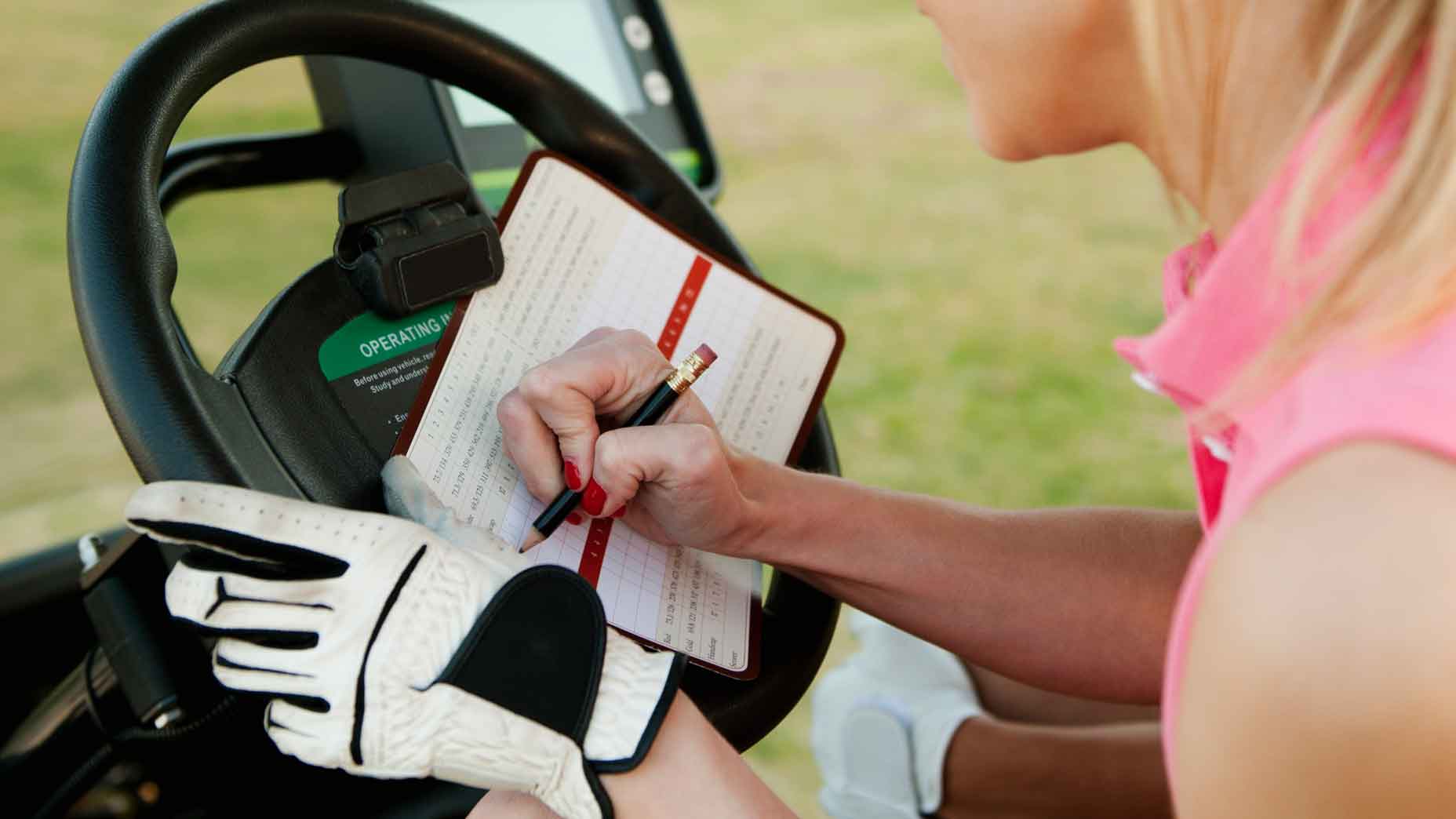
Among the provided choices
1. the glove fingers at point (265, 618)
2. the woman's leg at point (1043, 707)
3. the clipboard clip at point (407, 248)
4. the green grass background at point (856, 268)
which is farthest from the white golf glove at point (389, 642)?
the green grass background at point (856, 268)

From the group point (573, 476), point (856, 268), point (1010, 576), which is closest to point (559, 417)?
point (573, 476)

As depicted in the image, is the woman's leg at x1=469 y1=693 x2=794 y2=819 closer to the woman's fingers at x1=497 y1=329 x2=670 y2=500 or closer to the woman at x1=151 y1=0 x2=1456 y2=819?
the woman at x1=151 y1=0 x2=1456 y2=819

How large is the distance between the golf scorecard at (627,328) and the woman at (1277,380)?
3 cm

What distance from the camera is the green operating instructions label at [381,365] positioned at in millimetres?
787

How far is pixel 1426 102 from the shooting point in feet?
1.67

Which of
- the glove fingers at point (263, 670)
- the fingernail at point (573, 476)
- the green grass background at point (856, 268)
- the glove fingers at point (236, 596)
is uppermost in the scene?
the glove fingers at point (236, 596)

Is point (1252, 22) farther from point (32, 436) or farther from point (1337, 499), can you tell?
point (32, 436)

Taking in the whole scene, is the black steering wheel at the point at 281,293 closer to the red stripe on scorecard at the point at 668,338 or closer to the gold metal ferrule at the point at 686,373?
the red stripe on scorecard at the point at 668,338

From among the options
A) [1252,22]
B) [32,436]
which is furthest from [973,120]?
[32,436]

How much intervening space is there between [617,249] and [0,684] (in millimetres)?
796

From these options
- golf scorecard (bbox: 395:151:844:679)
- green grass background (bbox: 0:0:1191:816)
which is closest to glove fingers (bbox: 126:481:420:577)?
golf scorecard (bbox: 395:151:844:679)

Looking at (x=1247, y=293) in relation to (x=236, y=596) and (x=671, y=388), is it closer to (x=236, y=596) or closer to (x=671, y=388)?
(x=671, y=388)

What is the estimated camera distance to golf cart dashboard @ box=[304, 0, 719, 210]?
1.13m

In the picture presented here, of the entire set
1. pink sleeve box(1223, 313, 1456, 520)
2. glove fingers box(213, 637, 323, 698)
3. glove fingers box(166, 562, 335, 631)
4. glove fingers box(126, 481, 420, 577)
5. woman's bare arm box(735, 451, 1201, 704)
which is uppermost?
glove fingers box(126, 481, 420, 577)
